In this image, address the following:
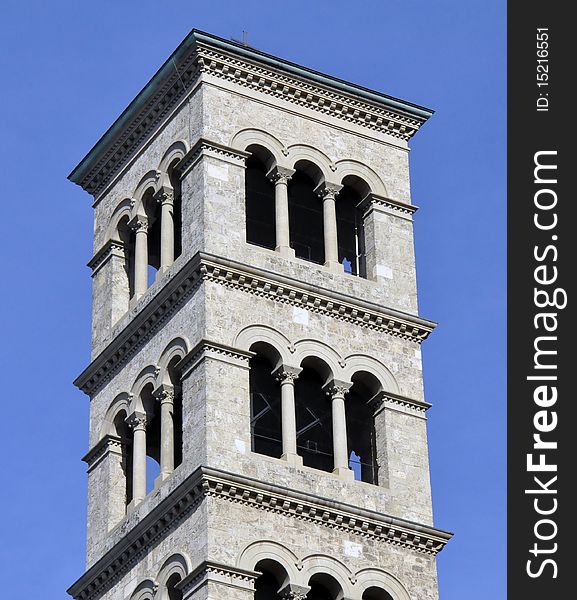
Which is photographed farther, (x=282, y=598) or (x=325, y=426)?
(x=325, y=426)

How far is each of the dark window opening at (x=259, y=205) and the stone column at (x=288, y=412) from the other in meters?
4.99

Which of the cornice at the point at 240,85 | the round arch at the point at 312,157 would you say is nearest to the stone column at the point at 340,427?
the round arch at the point at 312,157

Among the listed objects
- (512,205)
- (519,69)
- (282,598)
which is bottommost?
(282,598)

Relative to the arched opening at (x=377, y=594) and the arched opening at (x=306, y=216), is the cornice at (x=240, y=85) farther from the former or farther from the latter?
the arched opening at (x=377, y=594)

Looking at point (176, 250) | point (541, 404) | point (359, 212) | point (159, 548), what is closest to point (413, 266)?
point (359, 212)

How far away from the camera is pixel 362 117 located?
Result: 59906 mm

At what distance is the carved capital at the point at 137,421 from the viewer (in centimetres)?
5503

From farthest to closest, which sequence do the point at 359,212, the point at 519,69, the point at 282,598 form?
the point at 359,212 → the point at 282,598 → the point at 519,69

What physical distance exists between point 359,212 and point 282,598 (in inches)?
500

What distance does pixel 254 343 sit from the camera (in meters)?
53.8

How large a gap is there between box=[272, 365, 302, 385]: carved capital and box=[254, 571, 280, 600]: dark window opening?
204 inches

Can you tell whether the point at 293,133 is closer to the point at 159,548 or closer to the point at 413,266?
the point at 413,266

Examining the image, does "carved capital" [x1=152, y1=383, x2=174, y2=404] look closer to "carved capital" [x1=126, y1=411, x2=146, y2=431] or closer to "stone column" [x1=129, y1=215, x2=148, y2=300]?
"carved capital" [x1=126, y1=411, x2=146, y2=431]

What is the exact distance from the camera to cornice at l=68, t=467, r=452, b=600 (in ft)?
166
